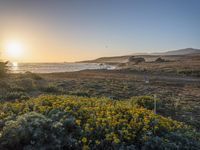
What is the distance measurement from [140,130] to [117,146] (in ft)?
2.37

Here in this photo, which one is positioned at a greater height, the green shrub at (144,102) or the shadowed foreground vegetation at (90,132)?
the shadowed foreground vegetation at (90,132)

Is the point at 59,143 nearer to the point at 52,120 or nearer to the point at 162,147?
the point at 52,120

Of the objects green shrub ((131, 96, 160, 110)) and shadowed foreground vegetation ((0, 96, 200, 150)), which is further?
green shrub ((131, 96, 160, 110))

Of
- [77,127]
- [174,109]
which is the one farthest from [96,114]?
[174,109]

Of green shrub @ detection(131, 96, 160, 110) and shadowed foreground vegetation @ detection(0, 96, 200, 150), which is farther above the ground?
shadowed foreground vegetation @ detection(0, 96, 200, 150)

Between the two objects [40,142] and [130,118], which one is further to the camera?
[130,118]

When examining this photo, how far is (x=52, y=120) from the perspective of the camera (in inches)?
187

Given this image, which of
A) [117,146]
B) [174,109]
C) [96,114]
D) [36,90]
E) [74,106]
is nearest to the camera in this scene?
[117,146]

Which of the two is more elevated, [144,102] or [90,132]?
[90,132]

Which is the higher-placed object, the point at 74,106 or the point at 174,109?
the point at 74,106

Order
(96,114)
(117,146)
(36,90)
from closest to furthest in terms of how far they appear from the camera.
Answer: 1. (117,146)
2. (96,114)
3. (36,90)

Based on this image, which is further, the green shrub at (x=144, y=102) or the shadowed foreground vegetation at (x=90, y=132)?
the green shrub at (x=144, y=102)

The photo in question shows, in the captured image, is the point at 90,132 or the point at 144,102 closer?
the point at 90,132

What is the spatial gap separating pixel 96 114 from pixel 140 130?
105cm
